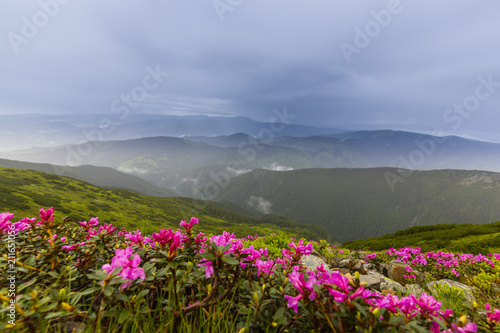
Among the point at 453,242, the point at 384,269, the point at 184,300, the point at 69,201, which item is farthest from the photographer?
the point at 69,201

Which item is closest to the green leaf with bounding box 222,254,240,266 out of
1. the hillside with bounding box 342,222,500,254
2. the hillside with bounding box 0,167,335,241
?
the hillside with bounding box 342,222,500,254

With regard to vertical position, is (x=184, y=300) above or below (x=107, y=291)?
below

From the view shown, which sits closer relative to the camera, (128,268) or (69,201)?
(128,268)

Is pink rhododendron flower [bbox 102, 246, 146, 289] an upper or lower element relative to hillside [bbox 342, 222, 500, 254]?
upper

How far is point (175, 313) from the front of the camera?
7.20ft

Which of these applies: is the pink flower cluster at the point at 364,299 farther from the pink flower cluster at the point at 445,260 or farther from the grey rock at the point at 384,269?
the grey rock at the point at 384,269

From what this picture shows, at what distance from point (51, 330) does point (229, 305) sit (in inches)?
70.7

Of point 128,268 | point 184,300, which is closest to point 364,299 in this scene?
point 184,300

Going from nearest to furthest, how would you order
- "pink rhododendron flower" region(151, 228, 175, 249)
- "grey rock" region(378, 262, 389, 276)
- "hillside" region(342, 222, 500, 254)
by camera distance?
1. "pink rhododendron flower" region(151, 228, 175, 249)
2. "grey rock" region(378, 262, 389, 276)
3. "hillside" region(342, 222, 500, 254)

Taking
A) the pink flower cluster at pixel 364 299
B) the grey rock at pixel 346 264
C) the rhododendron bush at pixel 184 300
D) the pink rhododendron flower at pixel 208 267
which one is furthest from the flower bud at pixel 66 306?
the grey rock at pixel 346 264

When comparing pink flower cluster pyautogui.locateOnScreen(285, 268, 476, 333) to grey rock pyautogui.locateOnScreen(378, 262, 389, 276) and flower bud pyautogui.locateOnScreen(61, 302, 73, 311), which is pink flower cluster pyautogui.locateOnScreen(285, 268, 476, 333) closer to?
flower bud pyautogui.locateOnScreen(61, 302, 73, 311)

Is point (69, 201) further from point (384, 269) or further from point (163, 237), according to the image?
point (163, 237)

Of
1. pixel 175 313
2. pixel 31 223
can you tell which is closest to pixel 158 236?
pixel 175 313

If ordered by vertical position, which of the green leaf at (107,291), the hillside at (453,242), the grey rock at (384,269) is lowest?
the hillside at (453,242)
